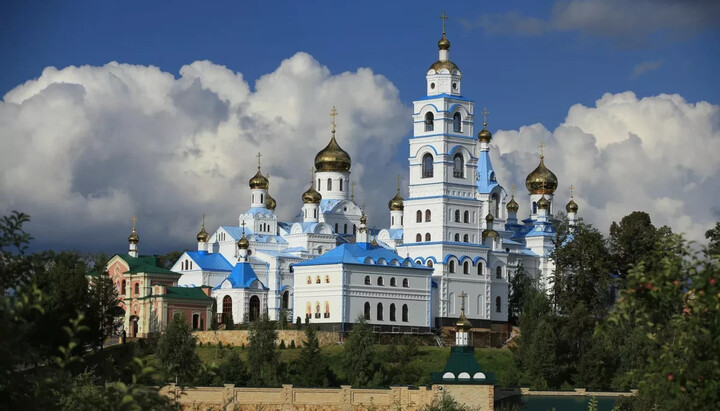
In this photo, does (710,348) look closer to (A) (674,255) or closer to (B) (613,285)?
(A) (674,255)

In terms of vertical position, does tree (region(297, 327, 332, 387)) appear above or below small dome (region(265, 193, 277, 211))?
below

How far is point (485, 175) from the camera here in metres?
79.8

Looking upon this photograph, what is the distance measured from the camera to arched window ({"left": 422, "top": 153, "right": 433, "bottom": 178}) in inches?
2766

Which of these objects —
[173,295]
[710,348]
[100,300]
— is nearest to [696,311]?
[710,348]

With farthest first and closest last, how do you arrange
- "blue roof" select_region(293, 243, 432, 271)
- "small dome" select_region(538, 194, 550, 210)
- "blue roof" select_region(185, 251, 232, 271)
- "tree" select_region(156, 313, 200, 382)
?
"small dome" select_region(538, 194, 550, 210) < "blue roof" select_region(185, 251, 232, 271) < "blue roof" select_region(293, 243, 432, 271) < "tree" select_region(156, 313, 200, 382)

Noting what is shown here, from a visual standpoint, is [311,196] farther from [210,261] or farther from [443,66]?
[443,66]

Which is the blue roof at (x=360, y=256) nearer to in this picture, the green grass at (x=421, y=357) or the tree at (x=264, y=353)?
the green grass at (x=421, y=357)

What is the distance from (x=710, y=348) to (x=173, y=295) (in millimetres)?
51393

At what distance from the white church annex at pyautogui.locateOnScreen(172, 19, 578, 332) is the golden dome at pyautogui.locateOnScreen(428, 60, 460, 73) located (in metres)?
0.05

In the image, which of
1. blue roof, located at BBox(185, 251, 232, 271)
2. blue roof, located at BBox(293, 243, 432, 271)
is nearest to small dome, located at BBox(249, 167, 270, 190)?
blue roof, located at BBox(185, 251, 232, 271)

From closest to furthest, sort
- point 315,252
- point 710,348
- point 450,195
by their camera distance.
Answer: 1. point 710,348
2. point 450,195
3. point 315,252

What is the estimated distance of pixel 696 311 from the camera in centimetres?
1788

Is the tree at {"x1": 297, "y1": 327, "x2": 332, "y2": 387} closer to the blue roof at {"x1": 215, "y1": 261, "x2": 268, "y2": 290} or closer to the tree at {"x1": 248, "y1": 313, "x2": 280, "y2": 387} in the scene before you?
the tree at {"x1": 248, "y1": 313, "x2": 280, "y2": 387}

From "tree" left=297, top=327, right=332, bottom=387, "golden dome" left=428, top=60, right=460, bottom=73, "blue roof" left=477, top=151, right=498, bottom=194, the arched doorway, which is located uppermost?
"golden dome" left=428, top=60, right=460, bottom=73
